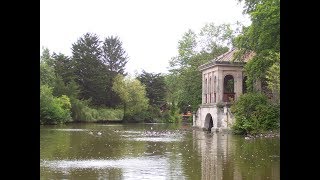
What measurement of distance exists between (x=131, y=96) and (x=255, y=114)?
37578mm

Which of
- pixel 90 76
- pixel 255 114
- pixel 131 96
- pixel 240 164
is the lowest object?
pixel 240 164

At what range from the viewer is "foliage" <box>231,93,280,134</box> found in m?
29.4

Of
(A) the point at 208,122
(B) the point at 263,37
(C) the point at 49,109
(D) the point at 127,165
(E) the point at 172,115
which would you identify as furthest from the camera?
(E) the point at 172,115

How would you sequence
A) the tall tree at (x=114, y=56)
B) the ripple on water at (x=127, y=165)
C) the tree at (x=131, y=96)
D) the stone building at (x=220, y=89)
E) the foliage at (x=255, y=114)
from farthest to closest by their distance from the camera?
the tall tree at (x=114, y=56) < the tree at (x=131, y=96) < the stone building at (x=220, y=89) < the foliage at (x=255, y=114) < the ripple on water at (x=127, y=165)

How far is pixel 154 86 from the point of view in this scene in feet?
238

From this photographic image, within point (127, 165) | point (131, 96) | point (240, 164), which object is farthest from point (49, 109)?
point (240, 164)

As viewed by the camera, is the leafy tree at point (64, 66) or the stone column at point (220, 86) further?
the leafy tree at point (64, 66)

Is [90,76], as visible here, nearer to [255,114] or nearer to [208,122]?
[208,122]

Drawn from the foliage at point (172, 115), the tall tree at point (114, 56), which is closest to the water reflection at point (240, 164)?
the foliage at point (172, 115)

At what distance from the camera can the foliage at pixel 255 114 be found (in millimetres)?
29406

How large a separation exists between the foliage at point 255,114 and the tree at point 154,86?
39208 mm

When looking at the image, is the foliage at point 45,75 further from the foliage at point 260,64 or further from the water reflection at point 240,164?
the water reflection at point 240,164

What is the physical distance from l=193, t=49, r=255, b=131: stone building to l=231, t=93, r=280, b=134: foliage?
2.88 meters
